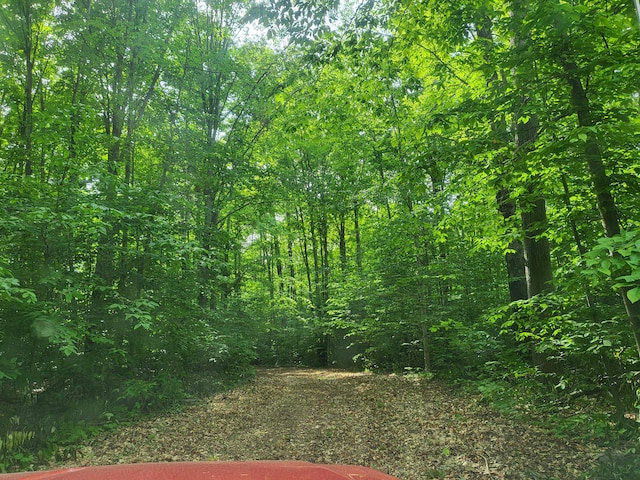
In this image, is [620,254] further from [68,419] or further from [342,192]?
[342,192]

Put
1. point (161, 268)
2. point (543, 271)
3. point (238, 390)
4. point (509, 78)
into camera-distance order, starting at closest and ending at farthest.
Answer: point (509, 78)
point (543, 271)
point (161, 268)
point (238, 390)

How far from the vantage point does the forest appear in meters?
4.05

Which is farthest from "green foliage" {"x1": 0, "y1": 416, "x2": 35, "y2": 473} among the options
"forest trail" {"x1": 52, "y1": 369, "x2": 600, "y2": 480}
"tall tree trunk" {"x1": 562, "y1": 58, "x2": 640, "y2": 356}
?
"tall tree trunk" {"x1": 562, "y1": 58, "x2": 640, "y2": 356}

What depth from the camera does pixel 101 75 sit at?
29.8 feet

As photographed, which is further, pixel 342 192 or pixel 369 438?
pixel 342 192

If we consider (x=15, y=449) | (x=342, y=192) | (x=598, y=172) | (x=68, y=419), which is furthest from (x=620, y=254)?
(x=342, y=192)

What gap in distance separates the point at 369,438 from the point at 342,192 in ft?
32.8

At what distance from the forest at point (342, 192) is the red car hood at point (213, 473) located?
6.44ft

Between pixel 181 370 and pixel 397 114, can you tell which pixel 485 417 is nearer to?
pixel 397 114

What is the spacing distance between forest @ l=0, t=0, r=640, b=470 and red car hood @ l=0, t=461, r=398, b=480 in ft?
6.44

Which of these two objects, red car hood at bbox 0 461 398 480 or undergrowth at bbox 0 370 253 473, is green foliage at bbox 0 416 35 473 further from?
red car hood at bbox 0 461 398 480

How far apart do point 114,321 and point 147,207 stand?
231cm

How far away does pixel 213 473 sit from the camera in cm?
174

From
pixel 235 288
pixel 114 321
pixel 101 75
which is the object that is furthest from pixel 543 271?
pixel 235 288
